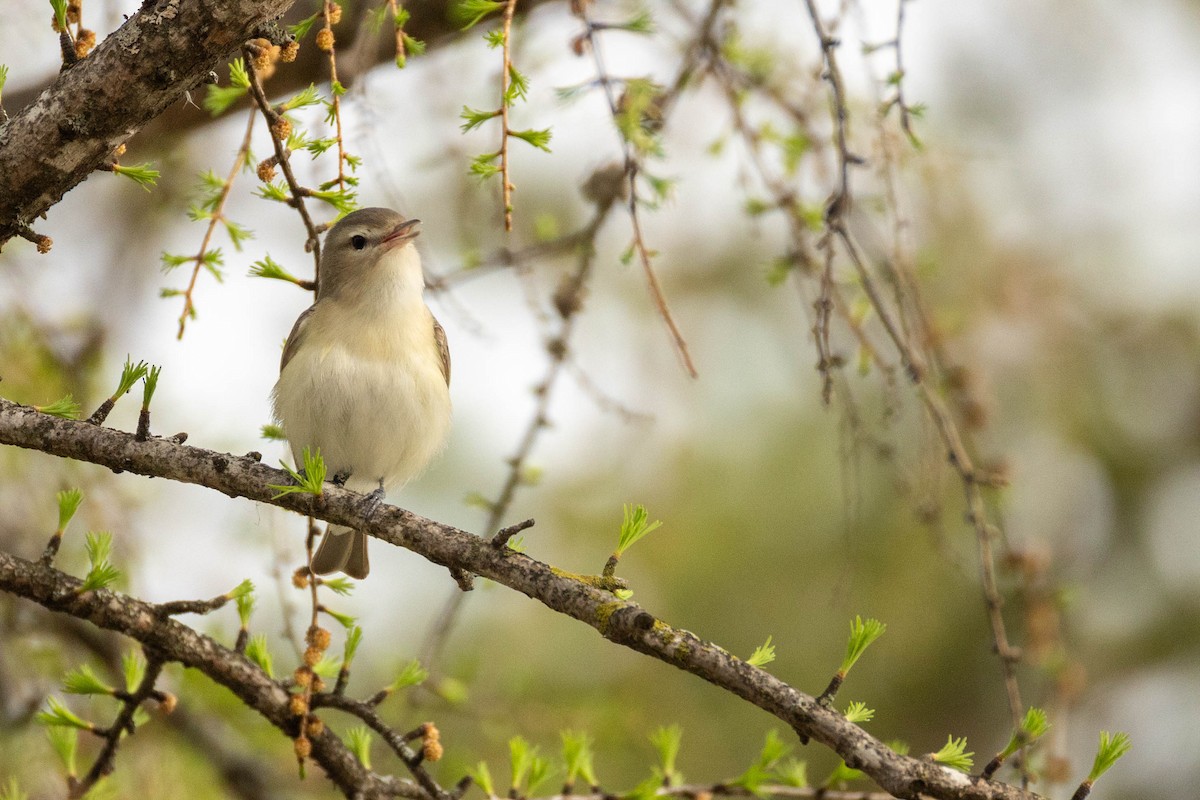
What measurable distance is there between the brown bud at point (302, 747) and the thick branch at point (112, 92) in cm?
143

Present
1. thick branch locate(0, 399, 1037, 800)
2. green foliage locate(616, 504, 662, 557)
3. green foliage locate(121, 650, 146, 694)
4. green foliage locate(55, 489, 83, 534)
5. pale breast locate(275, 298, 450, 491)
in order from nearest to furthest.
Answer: thick branch locate(0, 399, 1037, 800) → green foliage locate(616, 504, 662, 557) → green foliage locate(55, 489, 83, 534) → green foliage locate(121, 650, 146, 694) → pale breast locate(275, 298, 450, 491)

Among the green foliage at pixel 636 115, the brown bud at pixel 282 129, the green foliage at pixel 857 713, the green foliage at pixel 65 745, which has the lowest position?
the green foliage at pixel 65 745

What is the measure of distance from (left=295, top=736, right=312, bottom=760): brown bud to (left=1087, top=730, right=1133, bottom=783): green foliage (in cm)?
185

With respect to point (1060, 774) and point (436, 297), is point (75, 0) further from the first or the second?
point (1060, 774)

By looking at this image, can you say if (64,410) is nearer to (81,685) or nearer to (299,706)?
(81,685)

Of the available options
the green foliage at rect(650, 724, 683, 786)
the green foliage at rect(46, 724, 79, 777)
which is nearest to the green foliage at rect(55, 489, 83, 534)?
the green foliage at rect(46, 724, 79, 777)

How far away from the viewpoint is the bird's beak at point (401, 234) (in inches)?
184

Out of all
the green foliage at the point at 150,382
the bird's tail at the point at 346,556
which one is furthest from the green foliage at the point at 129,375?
the bird's tail at the point at 346,556

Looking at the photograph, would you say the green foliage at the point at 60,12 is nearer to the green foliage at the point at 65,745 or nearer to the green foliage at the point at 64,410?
the green foliage at the point at 64,410

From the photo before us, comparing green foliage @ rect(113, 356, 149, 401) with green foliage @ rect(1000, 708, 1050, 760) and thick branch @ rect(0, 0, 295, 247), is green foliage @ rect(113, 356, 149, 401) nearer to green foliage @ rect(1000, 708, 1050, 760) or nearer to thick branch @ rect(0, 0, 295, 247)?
thick branch @ rect(0, 0, 295, 247)

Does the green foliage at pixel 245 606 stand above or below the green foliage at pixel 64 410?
below

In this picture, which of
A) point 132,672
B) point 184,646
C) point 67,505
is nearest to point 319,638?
point 184,646

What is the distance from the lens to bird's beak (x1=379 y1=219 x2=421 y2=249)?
184 inches

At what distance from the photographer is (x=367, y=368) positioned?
4.45 metres
